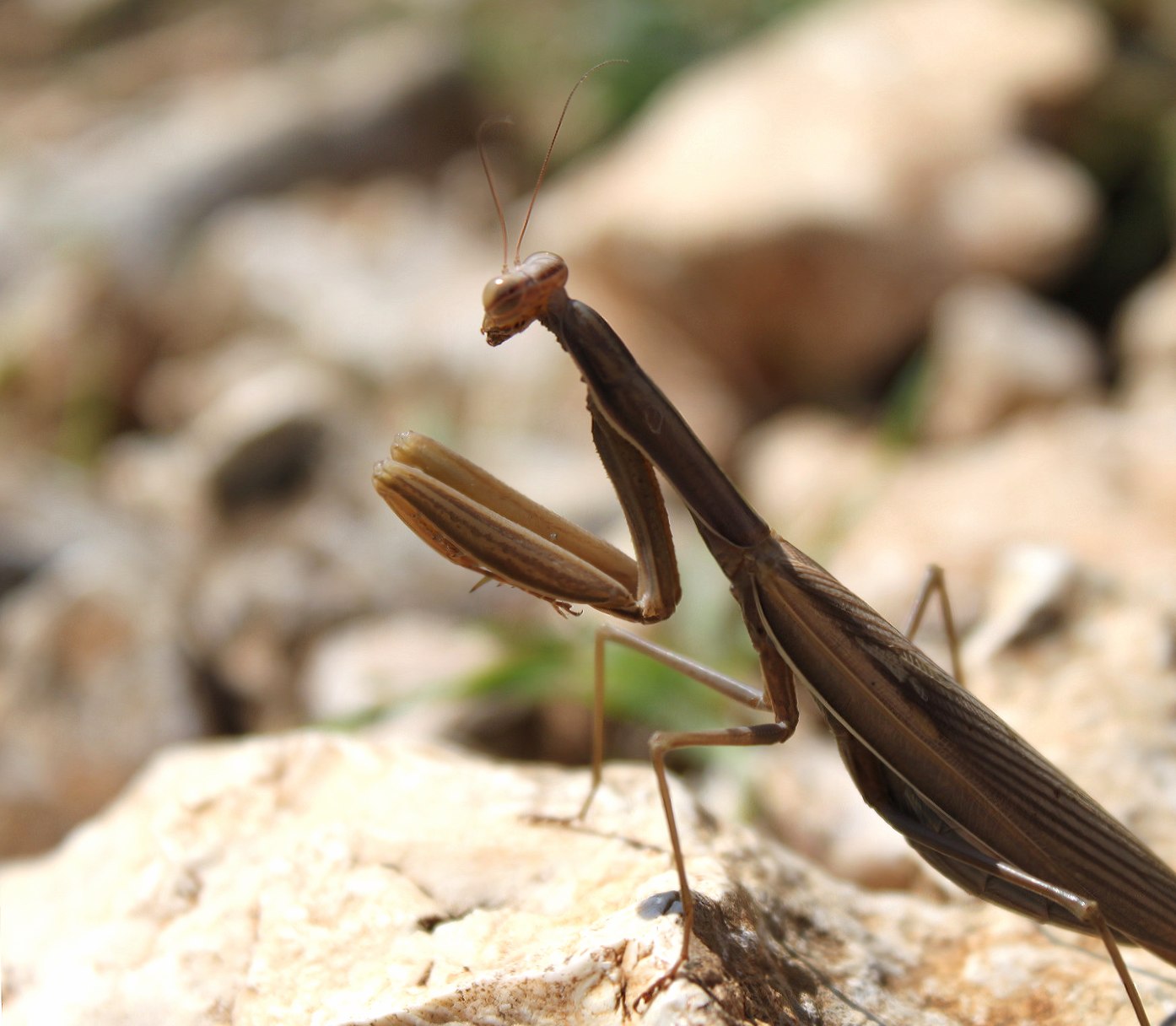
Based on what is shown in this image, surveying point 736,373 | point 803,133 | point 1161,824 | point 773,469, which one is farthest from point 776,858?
point 803,133

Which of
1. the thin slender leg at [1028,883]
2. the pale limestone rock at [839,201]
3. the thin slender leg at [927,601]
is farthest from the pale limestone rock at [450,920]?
the pale limestone rock at [839,201]

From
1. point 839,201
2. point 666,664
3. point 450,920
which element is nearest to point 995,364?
point 839,201

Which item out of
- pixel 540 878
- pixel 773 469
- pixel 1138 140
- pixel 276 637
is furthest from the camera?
pixel 1138 140

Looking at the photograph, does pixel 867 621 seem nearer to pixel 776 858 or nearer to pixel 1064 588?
pixel 776 858

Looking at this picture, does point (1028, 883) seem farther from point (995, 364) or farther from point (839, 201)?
point (839, 201)

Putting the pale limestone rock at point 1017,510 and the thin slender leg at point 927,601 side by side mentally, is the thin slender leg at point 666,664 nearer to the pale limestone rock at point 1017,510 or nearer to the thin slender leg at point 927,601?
the thin slender leg at point 927,601

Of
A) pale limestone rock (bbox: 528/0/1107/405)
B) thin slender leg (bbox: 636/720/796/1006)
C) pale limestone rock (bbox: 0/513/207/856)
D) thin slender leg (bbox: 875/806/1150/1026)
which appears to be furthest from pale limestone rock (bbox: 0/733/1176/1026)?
pale limestone rock (bbox: 528/0/1107/405)

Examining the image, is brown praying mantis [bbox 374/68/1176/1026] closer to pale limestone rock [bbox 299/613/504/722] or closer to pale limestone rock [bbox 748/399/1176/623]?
pale limestone rock [bbox 748/399/1176/623]
